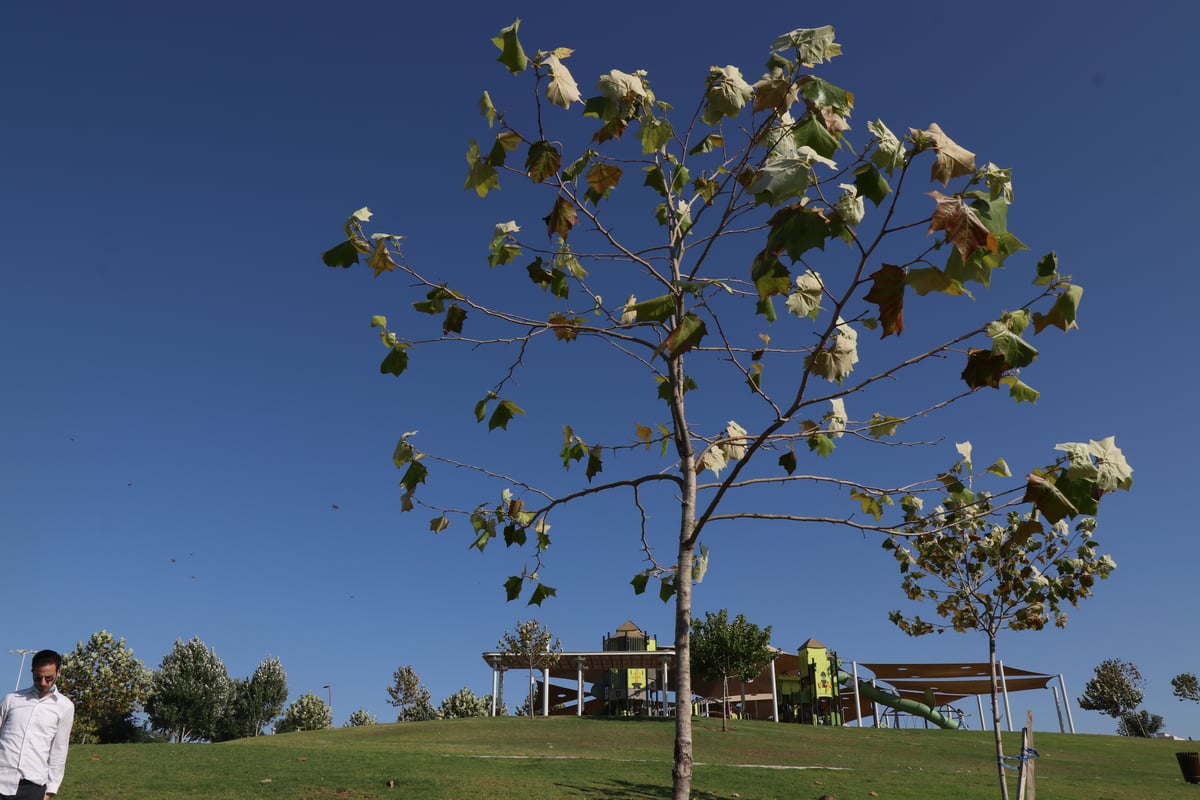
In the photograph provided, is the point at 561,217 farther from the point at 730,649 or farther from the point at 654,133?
the point at 730,649

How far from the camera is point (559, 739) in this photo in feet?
104

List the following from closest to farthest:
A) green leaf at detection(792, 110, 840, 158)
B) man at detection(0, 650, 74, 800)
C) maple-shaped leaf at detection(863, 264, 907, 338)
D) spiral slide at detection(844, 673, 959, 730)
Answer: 1. maple-shaped leaf at detection(863, 264, 907, 338)
2. green leaf at detection(792, 110, 840, 158)
3. man at detection(0, 650, 74, 800)
4. spiral slide at detection(844, 673, 959, 730)

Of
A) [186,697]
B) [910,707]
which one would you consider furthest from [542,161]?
[186,697]

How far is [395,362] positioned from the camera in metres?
5.64

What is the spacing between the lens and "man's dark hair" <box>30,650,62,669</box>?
26.4 feet

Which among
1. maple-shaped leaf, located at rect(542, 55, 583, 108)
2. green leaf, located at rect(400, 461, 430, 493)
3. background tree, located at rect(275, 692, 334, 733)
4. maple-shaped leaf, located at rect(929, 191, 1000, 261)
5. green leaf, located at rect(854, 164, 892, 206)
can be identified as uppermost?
maple-shaped leaf, located at rect(542, 55, 583, 108)

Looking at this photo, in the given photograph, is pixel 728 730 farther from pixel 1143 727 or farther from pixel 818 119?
pixel 1143 727

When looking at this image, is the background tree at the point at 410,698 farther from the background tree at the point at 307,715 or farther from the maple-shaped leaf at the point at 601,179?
the maple-shaped leaf at the point at 601,179

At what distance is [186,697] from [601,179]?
68491 millimetres

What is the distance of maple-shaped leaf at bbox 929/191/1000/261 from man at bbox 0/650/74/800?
8.85m

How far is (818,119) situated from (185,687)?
70006 millimetres

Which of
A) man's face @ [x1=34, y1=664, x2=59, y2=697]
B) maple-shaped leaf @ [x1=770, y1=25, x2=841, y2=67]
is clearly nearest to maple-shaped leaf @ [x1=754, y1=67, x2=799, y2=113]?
maple-shaped leaf @ [x1=770, y1=25, x2=841, y2=67]

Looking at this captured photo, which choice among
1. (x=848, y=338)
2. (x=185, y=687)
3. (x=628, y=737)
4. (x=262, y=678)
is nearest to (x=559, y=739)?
(x=628, y=737)

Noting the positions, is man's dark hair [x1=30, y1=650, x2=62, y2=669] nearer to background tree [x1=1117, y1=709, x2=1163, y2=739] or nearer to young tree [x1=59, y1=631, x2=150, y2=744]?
young tree [x1=59, y1=631, x2=150, y2=744]
